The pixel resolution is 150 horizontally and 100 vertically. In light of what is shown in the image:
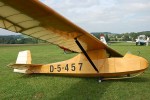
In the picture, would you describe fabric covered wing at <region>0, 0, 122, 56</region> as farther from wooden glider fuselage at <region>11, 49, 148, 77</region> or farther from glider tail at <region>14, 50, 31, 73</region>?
glider tail at <region>14, 50, 31, 73</region>

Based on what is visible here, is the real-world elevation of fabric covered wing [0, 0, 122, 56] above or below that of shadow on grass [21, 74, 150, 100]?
above

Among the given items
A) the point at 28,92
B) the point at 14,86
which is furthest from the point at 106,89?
the point at 14,86

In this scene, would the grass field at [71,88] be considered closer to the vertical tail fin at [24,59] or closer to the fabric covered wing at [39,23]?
the vertical tail fin at [24,59]

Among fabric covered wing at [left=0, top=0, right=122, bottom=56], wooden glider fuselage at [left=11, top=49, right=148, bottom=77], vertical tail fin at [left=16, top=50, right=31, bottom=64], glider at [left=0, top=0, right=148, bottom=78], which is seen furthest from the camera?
vertical tail fin at [left=16, top=50, right=31, bottom=64]

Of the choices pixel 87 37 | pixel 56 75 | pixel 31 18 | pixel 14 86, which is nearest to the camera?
pixel 31 18

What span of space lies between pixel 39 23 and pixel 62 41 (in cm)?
230

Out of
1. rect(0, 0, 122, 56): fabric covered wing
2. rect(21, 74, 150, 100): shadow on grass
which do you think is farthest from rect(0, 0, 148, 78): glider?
rect(21, 74, 150, 100): shadow on grass

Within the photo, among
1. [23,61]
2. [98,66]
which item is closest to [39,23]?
[98,66]

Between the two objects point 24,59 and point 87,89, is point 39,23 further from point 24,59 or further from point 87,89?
point 24,59

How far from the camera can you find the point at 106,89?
7684 mm

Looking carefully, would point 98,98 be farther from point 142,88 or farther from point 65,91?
point 142,88

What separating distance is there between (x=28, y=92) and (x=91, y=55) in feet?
8.89

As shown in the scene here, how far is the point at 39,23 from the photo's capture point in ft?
18.8

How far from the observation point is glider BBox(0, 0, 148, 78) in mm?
4777
